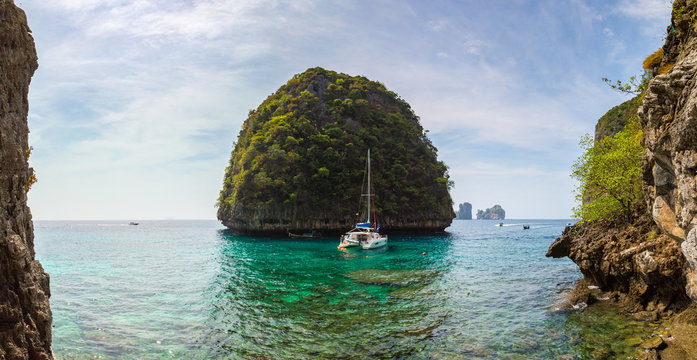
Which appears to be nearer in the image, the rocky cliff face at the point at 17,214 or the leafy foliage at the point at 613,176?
the rocky cliff face at the point at 17,214

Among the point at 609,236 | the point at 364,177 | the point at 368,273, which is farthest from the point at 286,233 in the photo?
the point at 609,236

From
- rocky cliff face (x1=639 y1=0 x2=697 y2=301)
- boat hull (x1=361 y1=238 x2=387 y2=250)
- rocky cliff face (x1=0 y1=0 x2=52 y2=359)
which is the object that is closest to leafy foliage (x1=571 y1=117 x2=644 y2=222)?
rocky cliff face (x1=639 y1=0 x2=697 y2=301)

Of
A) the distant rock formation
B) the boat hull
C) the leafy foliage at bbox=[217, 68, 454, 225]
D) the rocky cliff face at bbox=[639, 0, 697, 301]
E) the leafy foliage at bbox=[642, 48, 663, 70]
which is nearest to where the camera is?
the rocky cliff face at bbox=[639, 0, 697, 301]

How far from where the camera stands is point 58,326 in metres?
12.0

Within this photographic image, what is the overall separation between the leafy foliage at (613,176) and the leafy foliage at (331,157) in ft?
146

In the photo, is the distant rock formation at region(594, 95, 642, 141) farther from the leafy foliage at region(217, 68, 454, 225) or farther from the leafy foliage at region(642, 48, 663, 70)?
the leafy foliage at region(642, 48, 663, 70)

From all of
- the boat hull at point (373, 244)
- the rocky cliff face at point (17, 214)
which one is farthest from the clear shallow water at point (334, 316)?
the boat hull at point (373, 244)

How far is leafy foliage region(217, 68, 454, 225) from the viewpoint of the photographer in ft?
185

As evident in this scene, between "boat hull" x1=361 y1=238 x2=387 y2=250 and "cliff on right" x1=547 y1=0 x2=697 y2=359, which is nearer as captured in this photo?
"cliff on right" x1=547 y1=0 x2=697 y2=359

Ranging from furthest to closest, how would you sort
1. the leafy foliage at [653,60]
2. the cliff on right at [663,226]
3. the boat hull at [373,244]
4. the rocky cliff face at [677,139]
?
1. the boat hull at [373,244]
2. the leafy foliage at [653,60]
3. the cliff on right at [663,226]
4. the rocky cliff face at [677,139]

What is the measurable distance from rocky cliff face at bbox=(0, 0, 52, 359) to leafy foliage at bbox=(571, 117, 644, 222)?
17509 millimetres

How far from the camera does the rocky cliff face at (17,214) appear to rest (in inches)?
209

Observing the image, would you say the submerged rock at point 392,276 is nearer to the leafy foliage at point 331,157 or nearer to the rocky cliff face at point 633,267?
the rocky cliff face at point 633,267

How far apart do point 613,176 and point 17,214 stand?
18.3 metres
